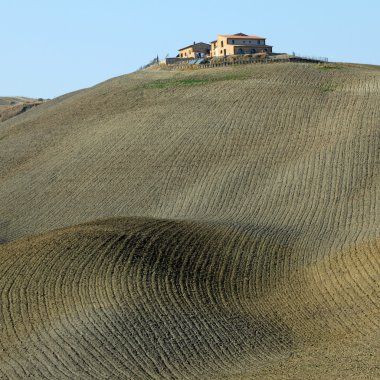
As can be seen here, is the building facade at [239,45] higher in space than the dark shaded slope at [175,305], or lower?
higher

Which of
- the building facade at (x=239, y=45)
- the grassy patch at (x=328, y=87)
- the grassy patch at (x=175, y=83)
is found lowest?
the grassy patch at (x=328, y=87)

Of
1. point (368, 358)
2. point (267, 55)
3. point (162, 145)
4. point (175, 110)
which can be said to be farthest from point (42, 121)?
point (368, 358)

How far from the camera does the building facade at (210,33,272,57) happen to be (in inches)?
3280

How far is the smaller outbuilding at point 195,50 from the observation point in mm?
91037

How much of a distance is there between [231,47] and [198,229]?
49121 millimetres

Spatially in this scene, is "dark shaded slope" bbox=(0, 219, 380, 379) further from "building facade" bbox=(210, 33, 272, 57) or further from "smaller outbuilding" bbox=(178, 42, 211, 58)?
"smaller outbuilding" bbox=(178, 42, 211, 58)

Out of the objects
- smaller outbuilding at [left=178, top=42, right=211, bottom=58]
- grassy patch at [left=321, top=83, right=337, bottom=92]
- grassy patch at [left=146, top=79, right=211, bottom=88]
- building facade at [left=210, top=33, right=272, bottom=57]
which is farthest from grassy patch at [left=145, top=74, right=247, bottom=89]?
smaller outbuilding at [left=178, top=42, right=211, bottom=58]

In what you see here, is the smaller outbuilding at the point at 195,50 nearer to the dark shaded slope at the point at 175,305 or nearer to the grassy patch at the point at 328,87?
the grassy patch at the point at 328,87

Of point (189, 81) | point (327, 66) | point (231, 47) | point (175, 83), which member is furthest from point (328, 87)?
point (231, 47)

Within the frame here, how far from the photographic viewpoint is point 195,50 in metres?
91.7

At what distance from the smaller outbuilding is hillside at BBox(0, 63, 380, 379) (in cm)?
2138

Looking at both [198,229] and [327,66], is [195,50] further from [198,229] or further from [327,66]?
[198,229]

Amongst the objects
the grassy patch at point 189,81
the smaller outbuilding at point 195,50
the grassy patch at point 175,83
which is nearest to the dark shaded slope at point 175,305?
the grassy patch at point 189,81

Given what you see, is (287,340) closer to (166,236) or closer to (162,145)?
(166,236)
